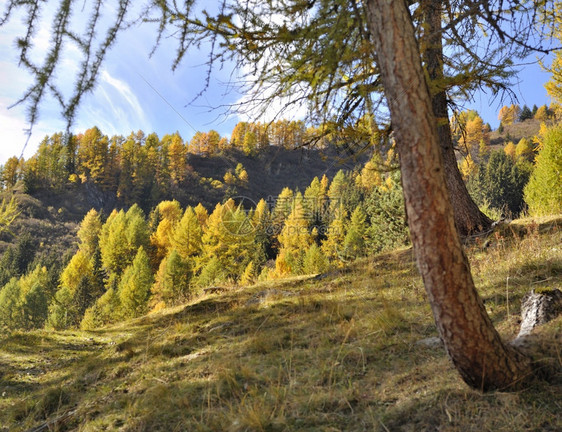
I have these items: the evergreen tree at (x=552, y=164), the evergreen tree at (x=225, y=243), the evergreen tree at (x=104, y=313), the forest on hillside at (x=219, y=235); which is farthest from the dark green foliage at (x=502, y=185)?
the evergreen tree at (x=104, y=313)

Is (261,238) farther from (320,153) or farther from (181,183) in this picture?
(181,183)

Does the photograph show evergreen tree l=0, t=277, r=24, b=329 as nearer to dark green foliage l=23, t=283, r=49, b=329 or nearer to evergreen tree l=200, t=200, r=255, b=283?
dark green foliage l=23, t=283, r=49, b=329

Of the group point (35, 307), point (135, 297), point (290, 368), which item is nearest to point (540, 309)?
point (290, 368)

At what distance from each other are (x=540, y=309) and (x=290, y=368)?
7.23 feet

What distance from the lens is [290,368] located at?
9.43 ft

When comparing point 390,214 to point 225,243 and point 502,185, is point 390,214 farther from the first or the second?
point 502,185

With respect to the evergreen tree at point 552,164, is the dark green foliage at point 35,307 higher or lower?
lower

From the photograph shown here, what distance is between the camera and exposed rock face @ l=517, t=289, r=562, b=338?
2533 millimetres

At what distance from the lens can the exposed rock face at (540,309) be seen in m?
2.53

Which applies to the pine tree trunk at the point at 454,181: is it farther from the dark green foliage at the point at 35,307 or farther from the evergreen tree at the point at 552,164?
the dark green foliage at the point at 35,307

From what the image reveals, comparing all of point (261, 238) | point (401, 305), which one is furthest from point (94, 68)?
point (261, 238)

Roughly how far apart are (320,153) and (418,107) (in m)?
4.49

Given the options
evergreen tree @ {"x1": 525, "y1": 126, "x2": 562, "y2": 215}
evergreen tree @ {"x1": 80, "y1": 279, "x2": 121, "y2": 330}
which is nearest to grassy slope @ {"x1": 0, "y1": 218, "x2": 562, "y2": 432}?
evergreen tree @ {"x1": 525, "y1": 126, "x2": 562, "y2": 215}

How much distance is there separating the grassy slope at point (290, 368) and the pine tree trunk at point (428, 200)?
39 centimetres
